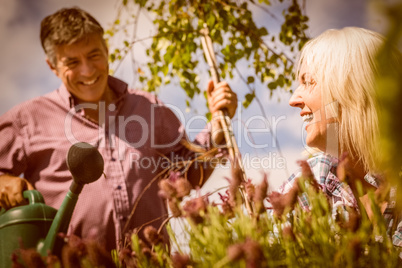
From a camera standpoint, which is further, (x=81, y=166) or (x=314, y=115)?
(x=314, y=115)

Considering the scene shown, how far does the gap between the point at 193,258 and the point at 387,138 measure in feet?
1.55

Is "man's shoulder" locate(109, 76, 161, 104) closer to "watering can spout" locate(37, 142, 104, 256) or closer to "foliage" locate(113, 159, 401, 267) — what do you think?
"watering can spout" locate(37, 142, 104, 256)

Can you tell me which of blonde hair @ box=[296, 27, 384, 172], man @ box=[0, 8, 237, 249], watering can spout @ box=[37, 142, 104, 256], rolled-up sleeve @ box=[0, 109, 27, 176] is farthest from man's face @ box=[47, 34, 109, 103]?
blonde hair @ box=[296, 27, 384, 172]

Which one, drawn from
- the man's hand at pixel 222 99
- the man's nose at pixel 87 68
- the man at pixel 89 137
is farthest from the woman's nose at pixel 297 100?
the man's nose at pixel 87 68

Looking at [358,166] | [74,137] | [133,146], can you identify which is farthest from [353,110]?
[74,137]

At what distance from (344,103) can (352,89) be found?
0.13 feet

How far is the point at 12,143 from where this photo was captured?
1490 millimetres

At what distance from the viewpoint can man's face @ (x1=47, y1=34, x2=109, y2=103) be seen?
5.08 ft

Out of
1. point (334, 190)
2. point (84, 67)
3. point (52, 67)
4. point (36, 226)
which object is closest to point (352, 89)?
point (334, 190)

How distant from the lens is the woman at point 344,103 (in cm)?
88

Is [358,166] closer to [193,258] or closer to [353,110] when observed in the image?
[353,110]

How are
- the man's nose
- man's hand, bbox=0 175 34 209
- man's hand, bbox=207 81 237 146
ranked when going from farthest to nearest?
the man's nose, man's hand, bbox=207 81 237 146, man's hand, bbox=0 175 34 209

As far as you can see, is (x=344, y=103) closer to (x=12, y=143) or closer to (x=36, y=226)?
(x=36, y=226)

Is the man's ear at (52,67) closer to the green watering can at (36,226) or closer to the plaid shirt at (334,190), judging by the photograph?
the green watering can at (36,226)
